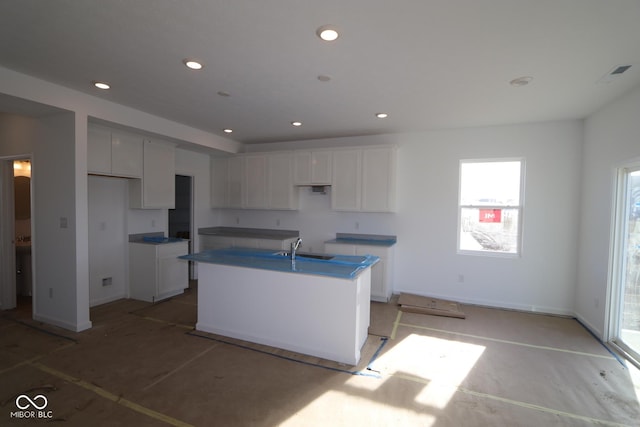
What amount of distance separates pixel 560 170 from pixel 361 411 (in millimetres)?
4195

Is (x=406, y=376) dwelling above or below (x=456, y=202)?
below

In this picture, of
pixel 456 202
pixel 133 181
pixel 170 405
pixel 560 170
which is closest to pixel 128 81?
pixel 133 181

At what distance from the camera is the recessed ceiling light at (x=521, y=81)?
2764 millimetres

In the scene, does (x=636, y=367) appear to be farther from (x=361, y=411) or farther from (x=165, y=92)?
(x=165, y=92)

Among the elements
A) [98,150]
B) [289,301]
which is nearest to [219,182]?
[98,150]

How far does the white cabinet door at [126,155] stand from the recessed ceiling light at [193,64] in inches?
85.8

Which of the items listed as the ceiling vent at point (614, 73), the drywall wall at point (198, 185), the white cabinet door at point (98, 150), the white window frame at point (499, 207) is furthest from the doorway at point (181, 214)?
the ceiling vent at point (614, 73)

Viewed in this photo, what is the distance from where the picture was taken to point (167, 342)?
126 inches

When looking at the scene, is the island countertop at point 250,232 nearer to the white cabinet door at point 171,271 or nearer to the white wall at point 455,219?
the white wall at point 455,219

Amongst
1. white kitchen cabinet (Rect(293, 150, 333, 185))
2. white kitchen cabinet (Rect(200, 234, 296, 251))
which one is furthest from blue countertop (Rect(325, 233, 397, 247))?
white kitchen cabinet (Rect(293, 150, 333, 185))

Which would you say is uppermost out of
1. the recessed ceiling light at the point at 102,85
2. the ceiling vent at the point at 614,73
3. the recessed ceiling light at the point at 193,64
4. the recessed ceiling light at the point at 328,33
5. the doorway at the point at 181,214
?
the ceiling vent at the point at 614,73

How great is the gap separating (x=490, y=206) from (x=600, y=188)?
1250 millimetres

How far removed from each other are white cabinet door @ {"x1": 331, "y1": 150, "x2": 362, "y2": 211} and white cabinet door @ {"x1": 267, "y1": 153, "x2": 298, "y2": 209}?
827mm

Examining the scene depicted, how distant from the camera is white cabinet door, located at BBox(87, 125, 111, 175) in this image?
12.3 feet
